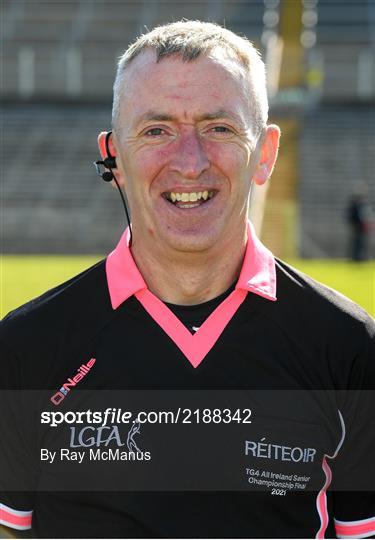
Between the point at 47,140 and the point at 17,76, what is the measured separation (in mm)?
2938

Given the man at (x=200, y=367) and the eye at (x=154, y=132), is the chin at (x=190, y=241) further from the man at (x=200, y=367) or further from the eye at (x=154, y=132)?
the eye at (x=154, y=132)

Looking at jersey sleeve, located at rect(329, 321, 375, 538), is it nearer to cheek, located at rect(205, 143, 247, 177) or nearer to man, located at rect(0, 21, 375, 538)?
man, located at rect(0, 21, 375, 538)

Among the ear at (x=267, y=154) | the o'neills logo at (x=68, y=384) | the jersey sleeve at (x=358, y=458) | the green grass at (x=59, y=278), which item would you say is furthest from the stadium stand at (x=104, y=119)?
the o'neills logo at (x=68, y=384)

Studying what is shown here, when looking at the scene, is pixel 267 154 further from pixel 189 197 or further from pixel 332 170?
pixel 332 170

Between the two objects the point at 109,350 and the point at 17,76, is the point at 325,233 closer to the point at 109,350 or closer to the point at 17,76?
the point at 17,76

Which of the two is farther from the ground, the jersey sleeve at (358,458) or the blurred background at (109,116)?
the jersey sleeve at (358,458)

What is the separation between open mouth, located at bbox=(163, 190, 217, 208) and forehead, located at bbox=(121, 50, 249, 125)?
20 centimetres

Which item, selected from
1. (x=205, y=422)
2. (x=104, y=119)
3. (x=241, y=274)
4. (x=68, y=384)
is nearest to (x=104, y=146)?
(x=241, y=274)

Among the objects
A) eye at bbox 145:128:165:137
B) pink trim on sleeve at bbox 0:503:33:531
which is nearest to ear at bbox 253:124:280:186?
eye at bbox 145:128:165:137

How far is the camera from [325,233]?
2277 centimetres

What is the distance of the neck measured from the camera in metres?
2.51

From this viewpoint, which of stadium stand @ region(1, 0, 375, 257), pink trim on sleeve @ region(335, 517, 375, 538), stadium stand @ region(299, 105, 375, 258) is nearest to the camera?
pink trim on sleeve @ region(335, 517, 375, 538)

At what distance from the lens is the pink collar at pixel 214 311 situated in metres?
2.42

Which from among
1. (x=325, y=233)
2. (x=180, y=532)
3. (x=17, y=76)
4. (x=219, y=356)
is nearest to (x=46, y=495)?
(x=180, y=532)
